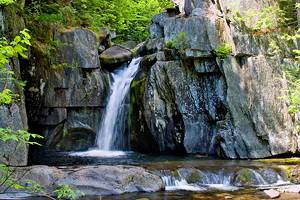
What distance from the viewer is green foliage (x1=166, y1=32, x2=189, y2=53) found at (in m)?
14.2

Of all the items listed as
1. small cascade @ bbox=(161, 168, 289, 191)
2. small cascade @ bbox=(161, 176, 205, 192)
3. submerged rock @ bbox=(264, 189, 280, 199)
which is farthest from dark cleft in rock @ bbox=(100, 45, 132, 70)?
submerged rock @ bbox=(264, 189, 280, 199)

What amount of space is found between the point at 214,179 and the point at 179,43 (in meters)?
6.27

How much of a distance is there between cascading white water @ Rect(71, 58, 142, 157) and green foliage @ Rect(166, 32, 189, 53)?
215 centimetres

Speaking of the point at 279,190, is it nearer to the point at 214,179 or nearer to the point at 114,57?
the point at 214,179

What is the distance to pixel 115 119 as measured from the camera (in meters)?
15.4

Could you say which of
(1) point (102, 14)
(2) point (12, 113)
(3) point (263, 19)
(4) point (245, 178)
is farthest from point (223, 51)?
(1) point (102, 14)

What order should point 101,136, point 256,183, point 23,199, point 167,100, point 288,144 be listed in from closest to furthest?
point 23,199 < point 256,183 < point 288,144 < point 167,100 < point 101,136

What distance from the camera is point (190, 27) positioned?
14.4m

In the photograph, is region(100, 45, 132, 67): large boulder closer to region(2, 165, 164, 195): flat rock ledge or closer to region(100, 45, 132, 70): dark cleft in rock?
region(100, 45, 132, 70): dark cleft in rock

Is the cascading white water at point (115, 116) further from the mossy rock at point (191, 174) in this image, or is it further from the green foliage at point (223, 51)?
the mossy rock at point (191, 174)

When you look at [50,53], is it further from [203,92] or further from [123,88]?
[203,92]

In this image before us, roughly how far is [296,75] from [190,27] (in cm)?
451

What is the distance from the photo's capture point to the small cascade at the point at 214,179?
30.8 ft

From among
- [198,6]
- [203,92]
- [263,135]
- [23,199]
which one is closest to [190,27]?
[198,6]
